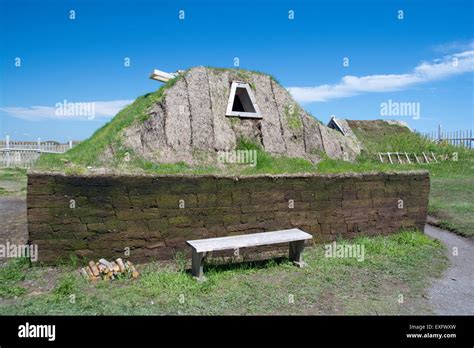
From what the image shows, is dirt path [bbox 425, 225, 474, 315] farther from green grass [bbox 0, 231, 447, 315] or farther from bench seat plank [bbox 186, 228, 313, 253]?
bench seat plank [bbox 186, 228, 313, 253]

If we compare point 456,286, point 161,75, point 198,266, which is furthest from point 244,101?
point 456,286

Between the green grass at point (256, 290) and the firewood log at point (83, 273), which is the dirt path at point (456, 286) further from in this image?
the firewood log at point (83, 273)

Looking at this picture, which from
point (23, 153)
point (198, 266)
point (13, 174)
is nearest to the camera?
point (198, 266)

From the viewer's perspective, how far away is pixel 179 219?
20.7 ft

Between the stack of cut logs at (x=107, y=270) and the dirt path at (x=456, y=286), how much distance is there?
4.25 m

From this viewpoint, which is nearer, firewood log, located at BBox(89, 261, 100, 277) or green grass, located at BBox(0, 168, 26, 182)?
firewood log, located at BBox(89, 261, 100, 277)

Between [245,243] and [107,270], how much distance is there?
2070mm

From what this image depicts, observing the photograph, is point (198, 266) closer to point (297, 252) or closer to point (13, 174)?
point (297, 252)

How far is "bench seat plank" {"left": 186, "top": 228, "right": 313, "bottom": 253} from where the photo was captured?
5.56 m

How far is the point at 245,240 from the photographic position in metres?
5.92

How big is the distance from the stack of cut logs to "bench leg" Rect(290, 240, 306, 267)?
2.60m

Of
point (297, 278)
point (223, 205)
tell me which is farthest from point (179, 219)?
point (297, 278)

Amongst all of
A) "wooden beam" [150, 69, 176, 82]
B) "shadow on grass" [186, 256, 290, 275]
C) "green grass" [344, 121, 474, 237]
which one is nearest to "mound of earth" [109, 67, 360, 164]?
"wooden beam" [150, 69, 176, 82]
